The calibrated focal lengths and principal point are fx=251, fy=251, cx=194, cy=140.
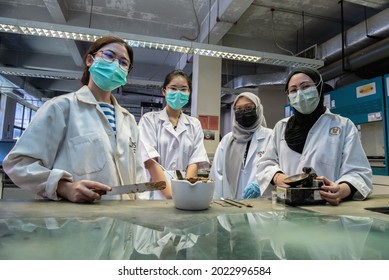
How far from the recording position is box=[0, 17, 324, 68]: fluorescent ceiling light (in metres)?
2.47

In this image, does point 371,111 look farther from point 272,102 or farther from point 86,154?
point 86,154

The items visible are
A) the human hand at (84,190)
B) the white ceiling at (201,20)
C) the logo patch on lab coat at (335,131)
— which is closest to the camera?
the human hand at (84,190)

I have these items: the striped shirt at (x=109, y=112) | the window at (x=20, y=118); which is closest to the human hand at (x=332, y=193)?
the striped shirt at (x=109, y=112)

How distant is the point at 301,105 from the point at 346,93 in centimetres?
239

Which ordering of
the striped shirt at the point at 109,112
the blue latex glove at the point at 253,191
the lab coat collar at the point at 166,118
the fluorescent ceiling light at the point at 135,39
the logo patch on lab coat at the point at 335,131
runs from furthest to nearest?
the fluorescent ceiling light at the point at 135,39 < the lab coat collar at the point at 166,118 < the blue latex glove at the point at 253,191 < the logo patch on lab coat at the point at 335,131 < the striped shirt at the point at 109,112

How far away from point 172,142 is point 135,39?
1.64m

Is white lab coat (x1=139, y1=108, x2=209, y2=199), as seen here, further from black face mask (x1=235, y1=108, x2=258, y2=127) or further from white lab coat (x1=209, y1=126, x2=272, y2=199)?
black face mask (x1=235, y1=108, x2=258, y2=127)

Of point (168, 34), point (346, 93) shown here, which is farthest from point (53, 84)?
point (346, 93)

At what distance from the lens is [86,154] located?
0.89 metres

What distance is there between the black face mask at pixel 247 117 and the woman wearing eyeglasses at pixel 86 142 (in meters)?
0.74

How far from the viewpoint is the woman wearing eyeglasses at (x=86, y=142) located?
2.59 feet

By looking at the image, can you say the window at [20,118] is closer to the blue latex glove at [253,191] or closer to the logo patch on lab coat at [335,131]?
the blue latex glove at [253,191]

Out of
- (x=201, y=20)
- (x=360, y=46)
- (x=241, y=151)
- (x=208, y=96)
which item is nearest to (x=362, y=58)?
(x=360, y=46)

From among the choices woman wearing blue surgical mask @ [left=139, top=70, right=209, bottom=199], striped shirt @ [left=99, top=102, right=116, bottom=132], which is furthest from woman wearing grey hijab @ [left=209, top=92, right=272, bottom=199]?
striped shirt @ [left=99, top=102, right=116, bottom=132]
